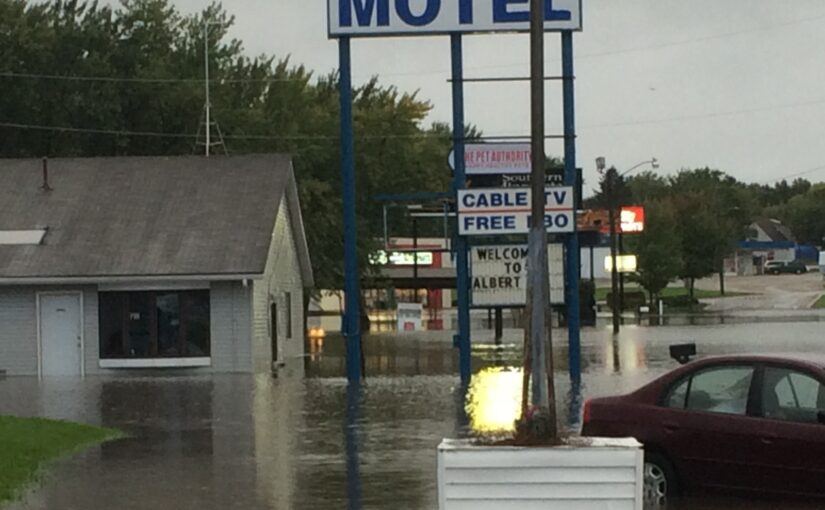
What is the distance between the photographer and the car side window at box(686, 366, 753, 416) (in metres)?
12.9

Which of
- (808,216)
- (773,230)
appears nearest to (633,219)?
(773,230)

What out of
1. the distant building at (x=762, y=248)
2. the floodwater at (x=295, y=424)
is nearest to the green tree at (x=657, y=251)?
the floodwater at (x=295, y=424)

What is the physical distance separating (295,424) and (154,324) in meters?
16.5

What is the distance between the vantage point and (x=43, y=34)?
5866 cm

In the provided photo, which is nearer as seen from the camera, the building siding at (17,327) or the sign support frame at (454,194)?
the sign support frame at (454,194)

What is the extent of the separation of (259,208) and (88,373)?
585cm

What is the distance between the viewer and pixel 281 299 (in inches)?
1654

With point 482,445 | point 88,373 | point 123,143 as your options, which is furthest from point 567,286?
point 123,143

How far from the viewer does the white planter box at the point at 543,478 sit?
31.3 ft

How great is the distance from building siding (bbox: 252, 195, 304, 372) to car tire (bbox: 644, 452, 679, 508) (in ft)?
79.0

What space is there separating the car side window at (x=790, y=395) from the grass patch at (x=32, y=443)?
6.64 m

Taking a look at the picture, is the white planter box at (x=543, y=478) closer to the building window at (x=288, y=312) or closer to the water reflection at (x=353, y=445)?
the water reflection at (x=353, y=445)

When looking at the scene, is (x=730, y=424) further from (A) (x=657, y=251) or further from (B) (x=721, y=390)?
(A) (x=657, y=251)

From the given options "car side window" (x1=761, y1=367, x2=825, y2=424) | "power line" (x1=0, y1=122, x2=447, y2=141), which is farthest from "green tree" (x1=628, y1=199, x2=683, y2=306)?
"car side window" (x1=761, y1=367, x2=825, y2=424)
